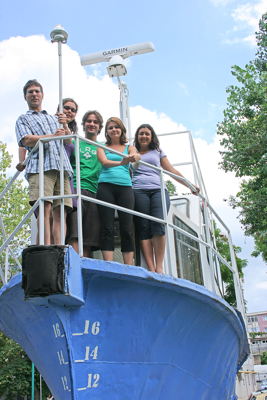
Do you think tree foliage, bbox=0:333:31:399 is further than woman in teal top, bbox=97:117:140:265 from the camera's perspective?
Yes

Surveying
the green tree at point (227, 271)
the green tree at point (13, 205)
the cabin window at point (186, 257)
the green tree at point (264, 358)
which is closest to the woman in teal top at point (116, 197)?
the cabin window at point (186, 257)

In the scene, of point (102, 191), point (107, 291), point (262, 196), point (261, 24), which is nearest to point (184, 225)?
point (102, 191)

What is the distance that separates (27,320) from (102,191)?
4.78ft

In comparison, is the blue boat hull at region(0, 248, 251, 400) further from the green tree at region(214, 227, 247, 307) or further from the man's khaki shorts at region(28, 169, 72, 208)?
the green tree at region(214, 227, 247, 307)

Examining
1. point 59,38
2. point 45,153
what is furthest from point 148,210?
point 59,38

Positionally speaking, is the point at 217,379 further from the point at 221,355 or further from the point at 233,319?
the point at 233,319

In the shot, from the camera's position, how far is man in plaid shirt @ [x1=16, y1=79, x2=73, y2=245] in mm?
4773

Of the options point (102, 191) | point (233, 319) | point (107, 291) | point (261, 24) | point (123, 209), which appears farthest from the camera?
point (261, 24)

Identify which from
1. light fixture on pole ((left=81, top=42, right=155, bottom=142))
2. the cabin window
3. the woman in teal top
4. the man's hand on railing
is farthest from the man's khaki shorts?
light fixture on pole ((left=81, top=42, right=155, bottom=142))

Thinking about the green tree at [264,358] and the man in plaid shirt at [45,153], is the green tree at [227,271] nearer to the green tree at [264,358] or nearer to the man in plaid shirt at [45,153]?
the man in plaid shirt at [45,153]

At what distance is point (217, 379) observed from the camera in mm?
5879

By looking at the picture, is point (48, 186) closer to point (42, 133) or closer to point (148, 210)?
point (42, 133)

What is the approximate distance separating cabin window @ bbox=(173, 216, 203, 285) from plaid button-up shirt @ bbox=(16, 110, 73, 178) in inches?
70.7

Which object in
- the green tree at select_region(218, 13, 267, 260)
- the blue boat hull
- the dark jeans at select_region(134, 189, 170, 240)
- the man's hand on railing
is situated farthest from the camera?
the green tree at select_region(218, 13, 267, 260)
